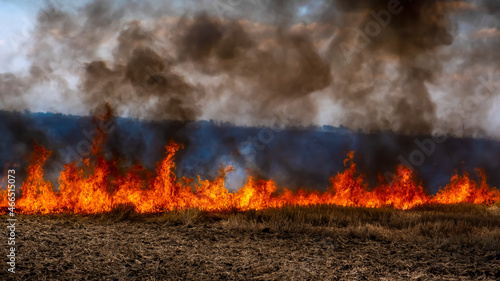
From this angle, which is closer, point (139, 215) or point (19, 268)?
point (19, 268)

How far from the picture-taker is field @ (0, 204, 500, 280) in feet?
22.1

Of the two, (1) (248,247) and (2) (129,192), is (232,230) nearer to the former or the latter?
(1) (248,247)

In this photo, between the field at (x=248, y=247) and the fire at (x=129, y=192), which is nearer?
the field at (x=248, y=247)

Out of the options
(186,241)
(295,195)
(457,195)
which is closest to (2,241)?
(186,241)

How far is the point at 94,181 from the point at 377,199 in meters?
9.39

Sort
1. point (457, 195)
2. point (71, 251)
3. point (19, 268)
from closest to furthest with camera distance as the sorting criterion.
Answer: point (19, 268) < point (71, 251) < point (457, 195)

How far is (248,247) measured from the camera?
827 cm

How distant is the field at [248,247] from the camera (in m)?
6.75

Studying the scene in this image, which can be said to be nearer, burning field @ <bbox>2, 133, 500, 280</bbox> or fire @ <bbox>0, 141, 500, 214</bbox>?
burning field @ <bbox>2, 133, 500, 280</bbox>

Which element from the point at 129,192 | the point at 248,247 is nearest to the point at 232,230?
the point at 248,247

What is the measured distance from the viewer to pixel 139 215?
11.3m

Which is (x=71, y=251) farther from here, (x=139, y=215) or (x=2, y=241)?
(x=139, y=215)

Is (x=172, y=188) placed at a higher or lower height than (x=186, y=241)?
higher

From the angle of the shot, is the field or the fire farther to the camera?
the fire
